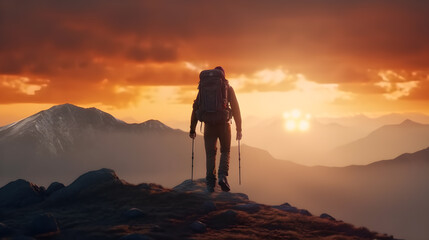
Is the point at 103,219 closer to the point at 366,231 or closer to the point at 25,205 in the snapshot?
the point at 25,205

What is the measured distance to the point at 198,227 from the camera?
11.9 meters

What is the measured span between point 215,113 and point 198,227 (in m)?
5.52

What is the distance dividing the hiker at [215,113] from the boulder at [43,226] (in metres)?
6.56

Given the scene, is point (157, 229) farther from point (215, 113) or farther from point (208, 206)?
point (215, 113)

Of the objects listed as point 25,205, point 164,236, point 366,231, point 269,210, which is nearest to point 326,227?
point 366,231

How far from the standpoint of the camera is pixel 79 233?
38.0 feet

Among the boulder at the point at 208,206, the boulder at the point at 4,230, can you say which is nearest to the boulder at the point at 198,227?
the boulder at the point at 208,206

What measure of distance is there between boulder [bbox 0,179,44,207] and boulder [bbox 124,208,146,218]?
4.66 meters

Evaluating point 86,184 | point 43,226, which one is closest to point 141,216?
point 43,226

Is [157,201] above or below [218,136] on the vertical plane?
below

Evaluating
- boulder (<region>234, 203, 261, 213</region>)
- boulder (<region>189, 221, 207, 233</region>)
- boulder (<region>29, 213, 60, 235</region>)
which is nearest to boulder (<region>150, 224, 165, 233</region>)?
boulder (<region>189, 221, 207, 233</region>)

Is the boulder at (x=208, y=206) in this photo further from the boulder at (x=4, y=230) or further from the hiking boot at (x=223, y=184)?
the boulder at (x=4, y=230)

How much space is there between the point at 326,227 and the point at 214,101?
5984mm

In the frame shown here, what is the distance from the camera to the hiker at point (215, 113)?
53.6ft
